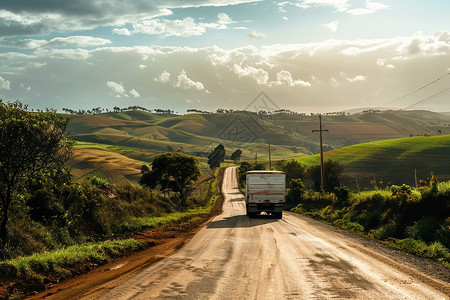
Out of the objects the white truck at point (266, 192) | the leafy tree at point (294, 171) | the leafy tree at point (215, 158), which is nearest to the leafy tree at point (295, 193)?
the leafy tree at point (294, 171)

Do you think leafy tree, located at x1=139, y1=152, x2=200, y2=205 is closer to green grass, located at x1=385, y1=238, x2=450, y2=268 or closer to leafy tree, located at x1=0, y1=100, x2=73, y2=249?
green grass, located at x1=385, y1=238, x2=450, y2=268

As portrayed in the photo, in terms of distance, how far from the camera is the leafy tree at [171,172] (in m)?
49.1

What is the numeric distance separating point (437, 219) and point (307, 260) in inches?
326

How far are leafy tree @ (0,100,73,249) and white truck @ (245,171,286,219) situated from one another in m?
20.3

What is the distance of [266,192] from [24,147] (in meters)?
22.1

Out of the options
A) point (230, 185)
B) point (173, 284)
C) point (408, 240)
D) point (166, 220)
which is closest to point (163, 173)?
point (166, 220)

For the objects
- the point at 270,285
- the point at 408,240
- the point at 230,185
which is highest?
the point at 270,285

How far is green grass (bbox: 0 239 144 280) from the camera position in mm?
9852

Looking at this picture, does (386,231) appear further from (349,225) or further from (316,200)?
(316,200)

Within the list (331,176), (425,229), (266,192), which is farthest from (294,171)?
(425,229)

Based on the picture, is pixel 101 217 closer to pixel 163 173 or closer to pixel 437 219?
pixel 437 219

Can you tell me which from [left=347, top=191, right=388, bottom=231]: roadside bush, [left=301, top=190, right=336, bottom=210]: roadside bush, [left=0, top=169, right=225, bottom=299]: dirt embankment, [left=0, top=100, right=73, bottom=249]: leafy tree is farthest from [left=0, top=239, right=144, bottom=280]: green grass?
[left=301, top=190, right=336, bottom=210]: roadside bush

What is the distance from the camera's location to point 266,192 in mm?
31594

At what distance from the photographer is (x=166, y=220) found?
28.1 meters
